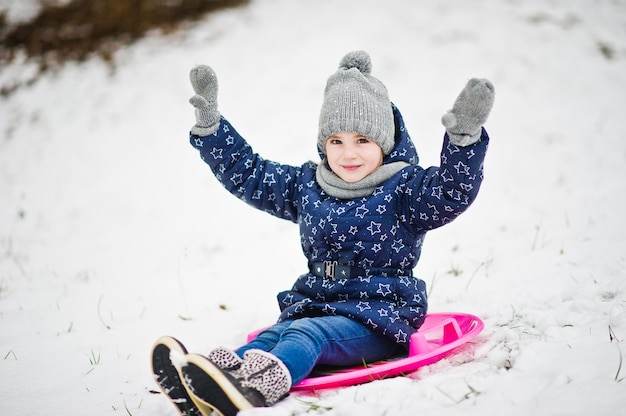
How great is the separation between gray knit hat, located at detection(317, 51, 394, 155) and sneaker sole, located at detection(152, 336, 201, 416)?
3.86 ft

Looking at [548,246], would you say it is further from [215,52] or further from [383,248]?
[215,52]

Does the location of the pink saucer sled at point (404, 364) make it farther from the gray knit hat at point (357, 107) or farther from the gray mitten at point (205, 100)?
the gray mitten at point (205, 100)

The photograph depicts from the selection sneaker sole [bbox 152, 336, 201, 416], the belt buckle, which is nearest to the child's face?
the belt buckle

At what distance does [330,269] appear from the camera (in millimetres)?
2354

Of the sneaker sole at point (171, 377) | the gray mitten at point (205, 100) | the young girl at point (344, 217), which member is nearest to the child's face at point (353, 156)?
the young girl at point (344, 217)

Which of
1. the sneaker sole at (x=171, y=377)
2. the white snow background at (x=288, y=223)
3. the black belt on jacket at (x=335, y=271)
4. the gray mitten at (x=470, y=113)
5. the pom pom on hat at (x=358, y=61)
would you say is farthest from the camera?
the pom pom on hat at (x=358, y=61)

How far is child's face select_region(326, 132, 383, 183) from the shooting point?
242 centimetres

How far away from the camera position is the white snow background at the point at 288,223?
2.06 meters

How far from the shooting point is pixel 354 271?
2.32 metres

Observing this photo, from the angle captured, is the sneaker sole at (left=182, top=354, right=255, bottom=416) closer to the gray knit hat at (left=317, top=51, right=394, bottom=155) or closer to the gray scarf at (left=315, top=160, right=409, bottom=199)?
the gray scarf at (left=315, top=160, right=409, bottom=199)

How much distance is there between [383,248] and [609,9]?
8.35m

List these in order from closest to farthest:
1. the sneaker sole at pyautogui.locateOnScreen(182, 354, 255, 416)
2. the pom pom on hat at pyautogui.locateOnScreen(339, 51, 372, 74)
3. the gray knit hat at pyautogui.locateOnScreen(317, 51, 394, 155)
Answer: the sneaker sole at pyautogui.locateOnScreen(182, 354, 255, 416) → the gray knit hat at pyautogui.locateOnScreen(317, 51, 394, 155) → the pom pom on hat at pyautogui.locateOnScreen(339, 51, 372, 74)

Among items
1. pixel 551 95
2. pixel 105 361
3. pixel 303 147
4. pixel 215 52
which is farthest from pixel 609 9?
pixel 105 361

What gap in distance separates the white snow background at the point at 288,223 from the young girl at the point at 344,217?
0.19m
